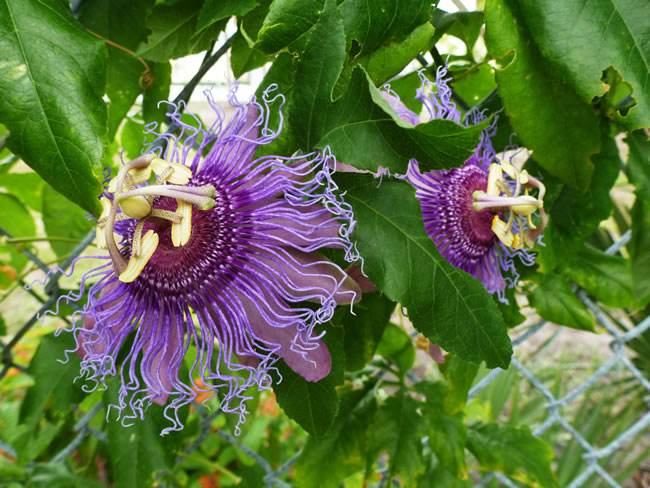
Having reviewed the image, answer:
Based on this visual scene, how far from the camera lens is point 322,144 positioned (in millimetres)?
515

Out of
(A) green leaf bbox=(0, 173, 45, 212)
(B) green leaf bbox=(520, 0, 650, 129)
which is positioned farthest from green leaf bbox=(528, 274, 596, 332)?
(A) green leaf bbox=(0, 173, 45, 212)

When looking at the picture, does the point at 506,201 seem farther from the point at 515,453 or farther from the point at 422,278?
the point at 515,453

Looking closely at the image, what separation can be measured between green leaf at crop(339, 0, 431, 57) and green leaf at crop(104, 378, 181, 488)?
487 mm

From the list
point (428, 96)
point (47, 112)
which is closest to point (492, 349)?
point (428, 96)

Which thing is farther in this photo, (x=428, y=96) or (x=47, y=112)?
(x=428, y=96)

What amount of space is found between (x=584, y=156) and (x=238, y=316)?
40 centimetres

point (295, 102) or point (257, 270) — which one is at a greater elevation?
point (295, 102)

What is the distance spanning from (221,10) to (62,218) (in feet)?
1.91

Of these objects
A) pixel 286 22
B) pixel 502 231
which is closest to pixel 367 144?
pixel 286 22

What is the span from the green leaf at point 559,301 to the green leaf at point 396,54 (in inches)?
→ 17.2

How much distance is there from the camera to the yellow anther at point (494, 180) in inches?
25.6

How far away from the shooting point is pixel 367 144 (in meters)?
0.50

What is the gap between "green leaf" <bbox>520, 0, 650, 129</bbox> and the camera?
558mm

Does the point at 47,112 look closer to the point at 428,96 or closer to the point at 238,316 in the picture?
the point at 238,316
